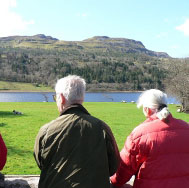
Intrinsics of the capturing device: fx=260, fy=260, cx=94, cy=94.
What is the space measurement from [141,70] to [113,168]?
174m

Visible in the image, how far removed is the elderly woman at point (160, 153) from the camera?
2.69 m

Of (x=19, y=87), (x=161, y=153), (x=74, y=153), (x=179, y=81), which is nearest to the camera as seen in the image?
(x=74, y=153)

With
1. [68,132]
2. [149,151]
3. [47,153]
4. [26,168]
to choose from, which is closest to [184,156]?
[149,151]

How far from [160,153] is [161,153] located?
1 cm

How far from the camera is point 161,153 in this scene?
8.93 ft

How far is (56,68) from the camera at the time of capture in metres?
163

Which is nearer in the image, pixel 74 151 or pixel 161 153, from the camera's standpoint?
pixel 74 151

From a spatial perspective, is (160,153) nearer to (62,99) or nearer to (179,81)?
(62,99)

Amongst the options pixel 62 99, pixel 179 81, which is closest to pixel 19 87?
pixel 179 81

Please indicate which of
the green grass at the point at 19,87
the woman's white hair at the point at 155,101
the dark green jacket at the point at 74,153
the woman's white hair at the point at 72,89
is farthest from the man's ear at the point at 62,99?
the green grass at the point at 19,87

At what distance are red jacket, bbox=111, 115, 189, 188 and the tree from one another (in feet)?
92.8

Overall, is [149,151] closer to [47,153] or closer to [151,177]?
[151,177]

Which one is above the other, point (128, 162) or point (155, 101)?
point (155, 101)

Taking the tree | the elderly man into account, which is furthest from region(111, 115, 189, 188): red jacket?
the tree
